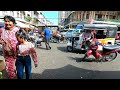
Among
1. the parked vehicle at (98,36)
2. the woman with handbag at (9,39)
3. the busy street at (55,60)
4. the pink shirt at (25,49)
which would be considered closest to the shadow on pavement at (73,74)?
the busy street at (55,60)

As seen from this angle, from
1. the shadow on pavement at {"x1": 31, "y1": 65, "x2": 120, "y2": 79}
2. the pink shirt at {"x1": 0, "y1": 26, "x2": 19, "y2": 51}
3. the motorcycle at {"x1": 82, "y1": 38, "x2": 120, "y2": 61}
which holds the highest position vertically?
the pink shirt at {"x1": 0, "y1": 26, "x2": 19, "y2": 51}

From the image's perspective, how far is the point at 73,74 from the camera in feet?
19.7

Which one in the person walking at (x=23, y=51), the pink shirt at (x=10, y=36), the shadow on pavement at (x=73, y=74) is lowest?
the shadow on pavement at (x=73, y=74)

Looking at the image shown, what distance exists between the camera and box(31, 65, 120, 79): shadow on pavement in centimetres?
566

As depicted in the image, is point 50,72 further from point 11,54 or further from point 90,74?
point 11,54

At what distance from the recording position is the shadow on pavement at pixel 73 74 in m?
5.66

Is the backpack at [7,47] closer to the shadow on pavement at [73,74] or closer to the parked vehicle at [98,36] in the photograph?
the shadow on pavement at [73,74]

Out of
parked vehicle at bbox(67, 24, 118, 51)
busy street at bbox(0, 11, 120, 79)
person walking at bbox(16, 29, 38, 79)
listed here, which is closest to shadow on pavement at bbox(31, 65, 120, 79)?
busy street at bbox(0, 11, 120, 79)

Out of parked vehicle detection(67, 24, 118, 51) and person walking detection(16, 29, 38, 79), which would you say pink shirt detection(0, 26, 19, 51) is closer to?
person walking detection(16, 29, 38, 79)

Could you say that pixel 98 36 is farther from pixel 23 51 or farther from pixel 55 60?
pixel 23 51

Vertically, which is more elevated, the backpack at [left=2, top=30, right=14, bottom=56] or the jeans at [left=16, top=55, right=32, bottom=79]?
the backpack at [left=2, top=30, right=14, bottom=56]

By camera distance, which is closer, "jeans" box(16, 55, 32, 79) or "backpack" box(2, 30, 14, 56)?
"jeans" box(16, 55, 32, 79)

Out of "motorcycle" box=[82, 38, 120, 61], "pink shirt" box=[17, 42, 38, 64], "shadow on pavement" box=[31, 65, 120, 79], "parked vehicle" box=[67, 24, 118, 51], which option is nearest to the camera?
"pink shirt" box=[17, 42, 38, 64]
